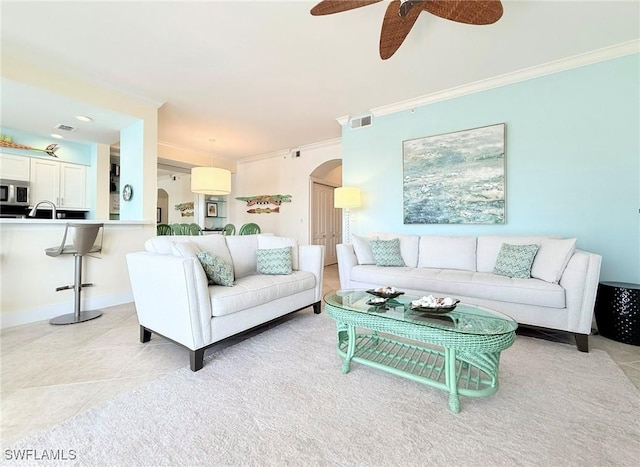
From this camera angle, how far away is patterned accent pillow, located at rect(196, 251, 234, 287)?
2176 mm

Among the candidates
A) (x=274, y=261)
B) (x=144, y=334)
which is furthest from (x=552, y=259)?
(x=144, y=334)

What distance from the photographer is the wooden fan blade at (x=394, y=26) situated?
188cm

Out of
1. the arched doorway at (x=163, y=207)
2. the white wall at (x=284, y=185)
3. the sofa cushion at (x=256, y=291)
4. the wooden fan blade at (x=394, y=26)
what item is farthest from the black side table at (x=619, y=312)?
the arched doorway at (x=163, y=207)

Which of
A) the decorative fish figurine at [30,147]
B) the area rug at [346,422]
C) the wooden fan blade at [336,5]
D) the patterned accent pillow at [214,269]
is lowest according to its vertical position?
the area rug at [346,422]

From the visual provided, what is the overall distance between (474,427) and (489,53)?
10.8 feet

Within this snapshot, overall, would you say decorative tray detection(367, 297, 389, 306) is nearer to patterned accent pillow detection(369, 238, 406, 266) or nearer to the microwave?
patterned accent pillow detection(369, 238, 406, 266)

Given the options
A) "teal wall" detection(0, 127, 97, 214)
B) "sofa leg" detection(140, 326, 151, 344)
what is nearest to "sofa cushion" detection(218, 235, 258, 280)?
"sofa leg" detection(140, 326, 151, 344)

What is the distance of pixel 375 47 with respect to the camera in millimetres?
2643

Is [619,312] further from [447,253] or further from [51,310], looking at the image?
[51,310]

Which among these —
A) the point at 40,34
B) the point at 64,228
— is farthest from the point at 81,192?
the point at 40,34

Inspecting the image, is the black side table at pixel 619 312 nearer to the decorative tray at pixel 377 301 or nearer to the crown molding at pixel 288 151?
the decorative tray at pixel 377 301

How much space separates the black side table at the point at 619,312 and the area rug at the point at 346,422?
577 mm

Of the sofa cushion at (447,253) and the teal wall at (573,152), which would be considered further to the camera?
the sofa cushion at (447,253)

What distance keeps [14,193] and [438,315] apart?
601 cm
